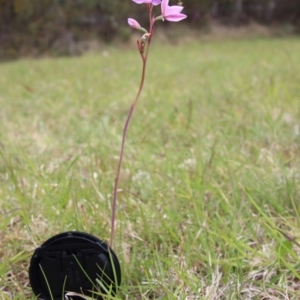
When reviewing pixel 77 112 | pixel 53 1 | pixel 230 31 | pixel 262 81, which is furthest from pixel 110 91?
pixel 230 31

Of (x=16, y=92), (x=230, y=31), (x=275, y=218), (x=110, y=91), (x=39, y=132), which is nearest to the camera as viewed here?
(x=275, y=218)

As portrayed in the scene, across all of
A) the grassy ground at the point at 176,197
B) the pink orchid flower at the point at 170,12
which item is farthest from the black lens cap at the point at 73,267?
the pink orchid flower at the point at 170,12

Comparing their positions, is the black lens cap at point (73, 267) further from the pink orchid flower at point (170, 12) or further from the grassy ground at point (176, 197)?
the pink orchid flower at point (170, 12)

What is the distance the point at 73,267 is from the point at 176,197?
0.45 metres

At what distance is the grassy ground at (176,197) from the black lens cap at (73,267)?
0.15ft

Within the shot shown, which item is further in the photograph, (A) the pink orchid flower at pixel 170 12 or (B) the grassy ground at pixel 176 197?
(B) the grassy ground at pixel 176 197

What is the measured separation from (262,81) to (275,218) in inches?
85.9

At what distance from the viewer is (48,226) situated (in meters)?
0.99

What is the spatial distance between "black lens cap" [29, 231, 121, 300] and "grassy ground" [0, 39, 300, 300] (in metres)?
0.04

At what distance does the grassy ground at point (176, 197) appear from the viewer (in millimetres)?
805

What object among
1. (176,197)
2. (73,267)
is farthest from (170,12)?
(176,197)

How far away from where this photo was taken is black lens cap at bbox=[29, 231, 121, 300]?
710mm

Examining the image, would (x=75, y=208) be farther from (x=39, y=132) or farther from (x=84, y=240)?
(x=39, y=132)

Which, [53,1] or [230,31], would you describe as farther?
[230,31]
